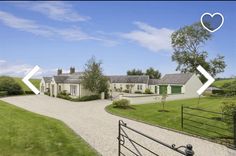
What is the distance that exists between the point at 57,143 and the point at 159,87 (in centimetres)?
4790

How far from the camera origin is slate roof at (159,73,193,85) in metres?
55.0

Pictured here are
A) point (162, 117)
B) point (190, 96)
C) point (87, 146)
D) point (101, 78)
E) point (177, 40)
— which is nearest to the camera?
point (87, 146)

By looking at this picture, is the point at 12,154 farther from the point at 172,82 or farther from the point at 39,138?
the point at 172,82

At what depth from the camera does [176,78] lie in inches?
2261

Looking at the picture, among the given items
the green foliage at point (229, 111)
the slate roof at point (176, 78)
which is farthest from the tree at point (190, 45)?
the green foliage at point (229, 111)

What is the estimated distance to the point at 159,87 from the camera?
59781 millimetres

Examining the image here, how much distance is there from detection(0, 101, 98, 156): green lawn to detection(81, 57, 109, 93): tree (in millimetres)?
28218

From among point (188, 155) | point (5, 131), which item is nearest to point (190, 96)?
point (5, 131)

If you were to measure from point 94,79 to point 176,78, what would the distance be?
1966 centimetres

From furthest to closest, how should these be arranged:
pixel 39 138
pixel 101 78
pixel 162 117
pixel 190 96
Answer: pixel 190 96 → pixel 101 78 → pixel 162 117 → pixel 39 138

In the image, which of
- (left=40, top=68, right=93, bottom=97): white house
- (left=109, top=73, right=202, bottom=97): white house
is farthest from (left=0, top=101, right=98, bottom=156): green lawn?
(left=109, top=73, right=202, bottom=97): white house

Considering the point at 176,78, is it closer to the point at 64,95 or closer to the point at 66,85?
the point at 66,85

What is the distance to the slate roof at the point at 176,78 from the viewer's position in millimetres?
54956

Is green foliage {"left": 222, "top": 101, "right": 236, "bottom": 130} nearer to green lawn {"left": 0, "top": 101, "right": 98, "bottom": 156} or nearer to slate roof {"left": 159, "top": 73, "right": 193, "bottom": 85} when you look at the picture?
green lawn {"left": 0, "top": 101, "right": 98, "bottom": 156}
